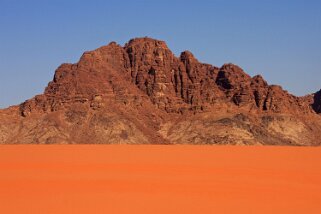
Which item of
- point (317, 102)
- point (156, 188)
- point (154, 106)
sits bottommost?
point (156, 188)

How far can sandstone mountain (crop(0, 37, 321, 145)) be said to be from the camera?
10225 centimetres

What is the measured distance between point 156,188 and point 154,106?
10382 cm

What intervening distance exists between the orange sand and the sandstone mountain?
77716 millimetres

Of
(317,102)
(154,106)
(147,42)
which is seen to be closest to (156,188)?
(154,106)

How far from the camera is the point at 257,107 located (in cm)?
11819

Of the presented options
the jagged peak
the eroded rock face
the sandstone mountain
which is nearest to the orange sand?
the sandstone mountain

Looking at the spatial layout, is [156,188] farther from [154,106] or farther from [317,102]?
[317,102]

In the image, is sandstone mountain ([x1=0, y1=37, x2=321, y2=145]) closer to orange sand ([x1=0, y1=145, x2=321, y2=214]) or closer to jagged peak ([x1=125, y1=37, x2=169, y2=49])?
jagged peak ([x1=125, y1=37, x2=169, y2=49])

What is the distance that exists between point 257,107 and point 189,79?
19.5m

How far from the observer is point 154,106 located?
119m

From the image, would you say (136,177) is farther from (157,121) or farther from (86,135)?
(157,121)

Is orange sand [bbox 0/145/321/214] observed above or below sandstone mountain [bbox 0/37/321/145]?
below

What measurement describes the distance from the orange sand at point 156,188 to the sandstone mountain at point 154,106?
77.7 m

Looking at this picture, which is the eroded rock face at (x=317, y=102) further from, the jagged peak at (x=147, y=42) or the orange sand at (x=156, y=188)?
the orange sand at (x=156, y=188)
